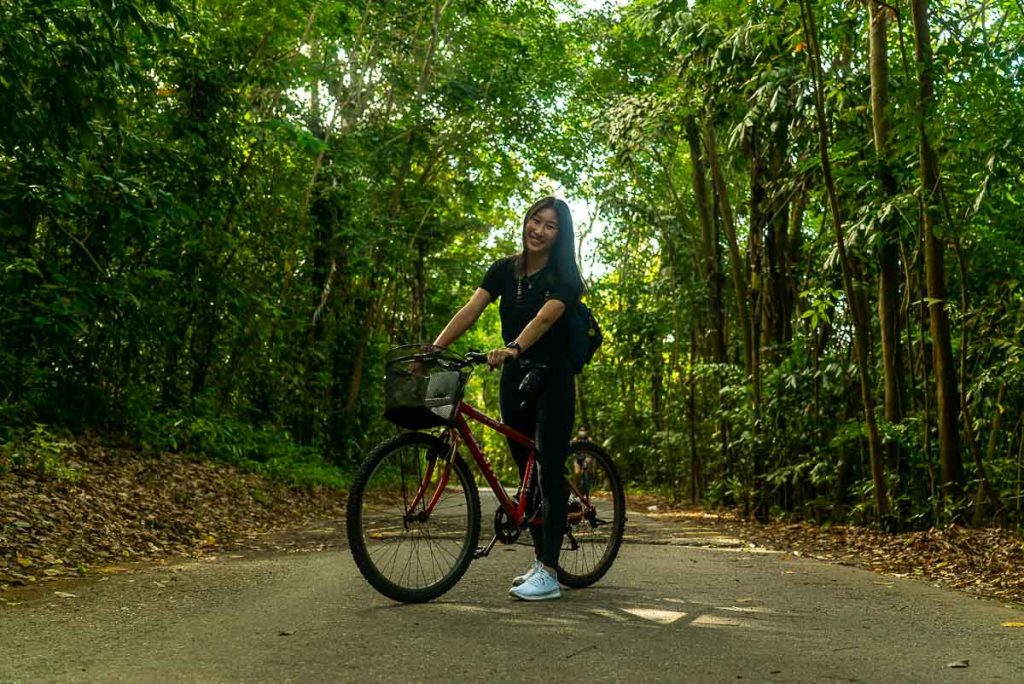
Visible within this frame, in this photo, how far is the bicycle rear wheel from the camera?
22.0ft

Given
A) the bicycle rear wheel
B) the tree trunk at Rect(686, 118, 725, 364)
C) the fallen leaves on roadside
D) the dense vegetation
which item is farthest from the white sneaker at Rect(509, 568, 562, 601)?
the tree trunk at Rect(686, 118, 725, 364)

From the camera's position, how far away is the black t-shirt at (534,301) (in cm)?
602

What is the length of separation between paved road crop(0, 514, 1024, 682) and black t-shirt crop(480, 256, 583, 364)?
1369mm

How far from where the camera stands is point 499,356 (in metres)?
5.64

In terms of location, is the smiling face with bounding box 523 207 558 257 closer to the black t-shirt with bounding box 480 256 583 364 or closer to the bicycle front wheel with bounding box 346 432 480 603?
the black t-shirt with bounding box 480 256 583 364

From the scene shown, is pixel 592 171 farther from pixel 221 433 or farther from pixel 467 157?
pixel 221 433

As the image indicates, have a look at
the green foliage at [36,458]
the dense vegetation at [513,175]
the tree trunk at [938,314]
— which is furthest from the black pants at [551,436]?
the green foliage at [36,458]

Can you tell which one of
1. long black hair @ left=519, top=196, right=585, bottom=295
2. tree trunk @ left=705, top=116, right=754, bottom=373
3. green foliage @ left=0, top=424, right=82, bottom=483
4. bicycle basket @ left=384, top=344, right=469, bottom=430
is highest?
tree trunk @ left=705, top=116, right=754, bottom=373

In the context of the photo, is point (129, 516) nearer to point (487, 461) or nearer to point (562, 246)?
point (487, 461)

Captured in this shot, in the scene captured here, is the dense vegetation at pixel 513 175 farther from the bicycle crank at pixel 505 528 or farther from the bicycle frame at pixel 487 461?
the bicycle crank at pixel 505 528

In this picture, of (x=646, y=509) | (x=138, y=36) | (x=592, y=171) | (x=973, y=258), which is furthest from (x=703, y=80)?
(x=592, y=171)

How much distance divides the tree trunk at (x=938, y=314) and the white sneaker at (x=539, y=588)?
4.78 meters

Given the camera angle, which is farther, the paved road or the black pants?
the black pants

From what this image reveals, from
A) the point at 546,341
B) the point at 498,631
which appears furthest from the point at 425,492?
the point at 498,631
